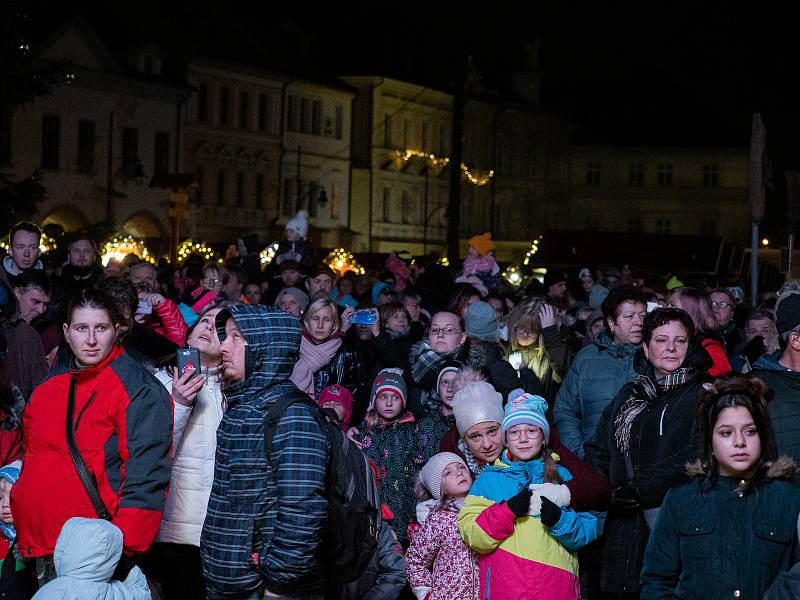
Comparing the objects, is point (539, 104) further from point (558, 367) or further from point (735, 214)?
point (558, 367)

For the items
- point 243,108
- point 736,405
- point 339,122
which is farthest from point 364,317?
point 339,122

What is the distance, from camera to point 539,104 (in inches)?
3792

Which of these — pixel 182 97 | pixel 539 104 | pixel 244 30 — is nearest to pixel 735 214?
pixel 539 104

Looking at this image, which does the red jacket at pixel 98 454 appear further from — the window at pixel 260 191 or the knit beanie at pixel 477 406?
the window at pixel 260 191

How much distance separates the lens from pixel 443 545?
24.1ft

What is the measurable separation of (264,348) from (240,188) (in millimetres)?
55155

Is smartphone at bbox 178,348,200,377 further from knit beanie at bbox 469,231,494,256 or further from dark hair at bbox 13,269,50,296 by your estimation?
knit beanie at bbox 469,231,494,256

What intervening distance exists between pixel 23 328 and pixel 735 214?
296 ft

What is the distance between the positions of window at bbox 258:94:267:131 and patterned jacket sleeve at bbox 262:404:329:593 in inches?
2210

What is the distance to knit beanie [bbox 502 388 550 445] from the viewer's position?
6824 millimetres

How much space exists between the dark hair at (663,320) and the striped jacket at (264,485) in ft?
7.65

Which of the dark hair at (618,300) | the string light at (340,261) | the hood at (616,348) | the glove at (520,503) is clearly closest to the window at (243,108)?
the string light at (340,261)

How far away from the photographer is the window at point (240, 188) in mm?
59500

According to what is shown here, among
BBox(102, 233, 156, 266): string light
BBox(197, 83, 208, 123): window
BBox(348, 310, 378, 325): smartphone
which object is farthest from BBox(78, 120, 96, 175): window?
BBox(348, 310, 378, 325): smartphone
